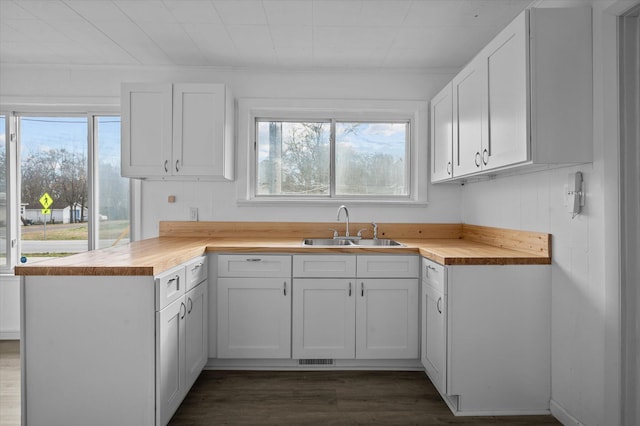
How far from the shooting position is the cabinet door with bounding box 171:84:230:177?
2904mm

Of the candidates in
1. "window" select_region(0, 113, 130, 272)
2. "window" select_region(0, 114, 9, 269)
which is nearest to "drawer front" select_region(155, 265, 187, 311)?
"window" select_region(0, 113, 130, 272)

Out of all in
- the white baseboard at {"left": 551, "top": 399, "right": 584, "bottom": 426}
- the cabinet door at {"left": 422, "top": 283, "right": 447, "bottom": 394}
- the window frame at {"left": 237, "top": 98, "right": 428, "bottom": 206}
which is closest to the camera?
the white baseboard at {"left": 551, "top": 399, "right": 584, "bottom": 426}

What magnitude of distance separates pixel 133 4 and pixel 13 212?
2.27 meters

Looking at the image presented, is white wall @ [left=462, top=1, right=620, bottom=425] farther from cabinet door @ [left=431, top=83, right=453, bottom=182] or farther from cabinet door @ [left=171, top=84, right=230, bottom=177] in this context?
cabinet door @ [left=171, top=84, right=230, bottom=177]

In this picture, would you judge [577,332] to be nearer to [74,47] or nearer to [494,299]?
[494,299]

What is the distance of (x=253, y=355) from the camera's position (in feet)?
8.60

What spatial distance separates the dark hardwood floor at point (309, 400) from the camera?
208cm

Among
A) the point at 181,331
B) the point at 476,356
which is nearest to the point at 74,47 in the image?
the point at 181,331

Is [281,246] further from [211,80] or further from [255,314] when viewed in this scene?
[211,80]

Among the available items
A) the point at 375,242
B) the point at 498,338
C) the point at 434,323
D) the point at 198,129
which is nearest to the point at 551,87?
the point at 498,338

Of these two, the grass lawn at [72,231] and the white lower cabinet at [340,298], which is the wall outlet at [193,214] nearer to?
the grass lawn at [72,231]

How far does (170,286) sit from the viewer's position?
198 cm

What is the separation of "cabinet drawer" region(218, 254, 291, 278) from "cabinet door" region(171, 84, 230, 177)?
71 centimetres

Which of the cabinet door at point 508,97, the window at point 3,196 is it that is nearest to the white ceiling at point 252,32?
the cabinet door at point 508,97
